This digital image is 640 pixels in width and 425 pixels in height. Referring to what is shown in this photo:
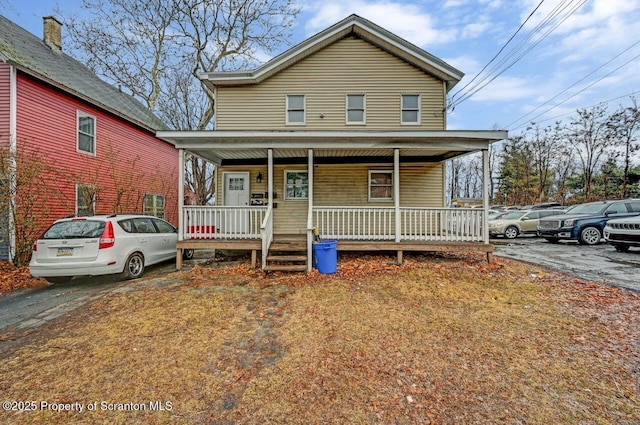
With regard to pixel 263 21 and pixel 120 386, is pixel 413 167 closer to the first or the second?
pixel 120 386

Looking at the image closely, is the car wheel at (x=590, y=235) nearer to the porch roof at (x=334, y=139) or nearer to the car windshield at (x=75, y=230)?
the porch roof at (x=334, y=139)

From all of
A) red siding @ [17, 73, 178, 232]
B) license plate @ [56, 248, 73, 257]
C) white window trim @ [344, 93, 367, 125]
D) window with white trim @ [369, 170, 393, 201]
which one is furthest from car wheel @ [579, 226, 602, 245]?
red siding @ [17, 73, 178, 232]

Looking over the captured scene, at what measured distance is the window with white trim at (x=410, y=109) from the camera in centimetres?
1045

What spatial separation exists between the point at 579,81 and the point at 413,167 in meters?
21.4

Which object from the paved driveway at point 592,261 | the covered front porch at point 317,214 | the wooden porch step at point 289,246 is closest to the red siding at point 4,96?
the covered front porch at point 317,214

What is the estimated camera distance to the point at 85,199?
1040 centimetres

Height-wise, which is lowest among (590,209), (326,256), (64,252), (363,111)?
(326,256)

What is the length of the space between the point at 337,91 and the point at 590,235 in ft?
38.8

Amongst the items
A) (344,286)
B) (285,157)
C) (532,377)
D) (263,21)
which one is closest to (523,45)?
(285,157)

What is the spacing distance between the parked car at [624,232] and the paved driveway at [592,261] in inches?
15.0

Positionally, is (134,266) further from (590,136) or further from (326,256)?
(590,136)

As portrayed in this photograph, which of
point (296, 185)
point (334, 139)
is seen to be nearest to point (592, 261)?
point (334, 139)

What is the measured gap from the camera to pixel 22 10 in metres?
10.5

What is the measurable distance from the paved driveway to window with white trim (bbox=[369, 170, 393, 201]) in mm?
4549
